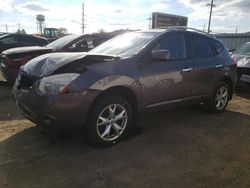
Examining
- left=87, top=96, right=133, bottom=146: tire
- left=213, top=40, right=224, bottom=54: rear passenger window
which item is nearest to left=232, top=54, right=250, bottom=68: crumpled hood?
A: left=213, top=40, right=224, bottom=54: rear passenger window

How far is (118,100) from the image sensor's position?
12.8ft

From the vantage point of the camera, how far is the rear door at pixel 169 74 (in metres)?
4.23

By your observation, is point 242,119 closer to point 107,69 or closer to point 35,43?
point 107,69

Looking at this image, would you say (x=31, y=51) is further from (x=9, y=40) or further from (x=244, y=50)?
(x=244, y=50)

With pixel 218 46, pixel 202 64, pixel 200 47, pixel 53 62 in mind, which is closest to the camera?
pixel 53 62

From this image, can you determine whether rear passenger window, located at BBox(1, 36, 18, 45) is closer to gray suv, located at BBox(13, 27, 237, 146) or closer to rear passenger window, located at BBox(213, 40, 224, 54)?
gray suv, located at BBox(13, 27, 237, 146)

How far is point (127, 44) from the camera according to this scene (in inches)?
181

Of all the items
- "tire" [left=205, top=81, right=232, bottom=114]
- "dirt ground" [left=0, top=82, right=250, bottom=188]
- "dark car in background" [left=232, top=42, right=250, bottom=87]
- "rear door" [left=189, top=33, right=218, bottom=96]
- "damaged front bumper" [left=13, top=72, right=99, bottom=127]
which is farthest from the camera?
"dark car in background" [left=232, top=42, right=250, bottom=87]

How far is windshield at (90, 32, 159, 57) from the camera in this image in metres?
4.33

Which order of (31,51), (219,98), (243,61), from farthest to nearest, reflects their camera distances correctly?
(243,61)
(31,51)
(219,98)

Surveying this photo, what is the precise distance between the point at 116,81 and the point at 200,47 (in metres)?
Result: 2.32

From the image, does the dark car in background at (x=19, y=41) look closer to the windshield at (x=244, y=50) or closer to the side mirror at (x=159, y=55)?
the windshield at (x=244, y=50)

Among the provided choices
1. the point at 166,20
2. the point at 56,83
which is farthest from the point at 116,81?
the point at 166,20

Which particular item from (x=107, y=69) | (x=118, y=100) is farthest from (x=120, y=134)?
(x=107, y=69)
